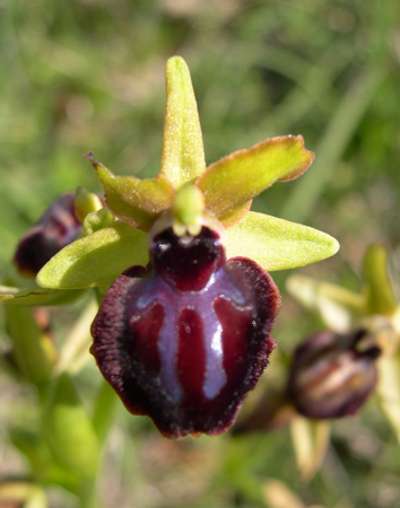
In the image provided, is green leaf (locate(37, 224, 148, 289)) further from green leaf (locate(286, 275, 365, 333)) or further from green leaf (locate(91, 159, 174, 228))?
green leaf (locate(286, 275, 365, 333))

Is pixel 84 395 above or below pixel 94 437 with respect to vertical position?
below

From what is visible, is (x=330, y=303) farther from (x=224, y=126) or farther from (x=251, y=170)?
(x=224, y=126)

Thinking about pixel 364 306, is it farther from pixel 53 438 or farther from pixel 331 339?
pixel 53 438

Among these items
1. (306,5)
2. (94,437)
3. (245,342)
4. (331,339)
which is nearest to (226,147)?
(306,5)

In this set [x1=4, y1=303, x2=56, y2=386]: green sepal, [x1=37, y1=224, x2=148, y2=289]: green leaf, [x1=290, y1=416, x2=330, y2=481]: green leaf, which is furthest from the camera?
[x1=290, y1=416, x2=330, y2=481]: green leaf

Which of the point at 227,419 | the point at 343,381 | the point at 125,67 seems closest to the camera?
the point at 227,419

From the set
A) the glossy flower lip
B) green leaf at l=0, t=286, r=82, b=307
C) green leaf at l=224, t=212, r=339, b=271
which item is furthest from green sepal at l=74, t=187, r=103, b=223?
green leaf at l=224, t=212, r=339, b=271

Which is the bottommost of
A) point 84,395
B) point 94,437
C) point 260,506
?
point 260,506
